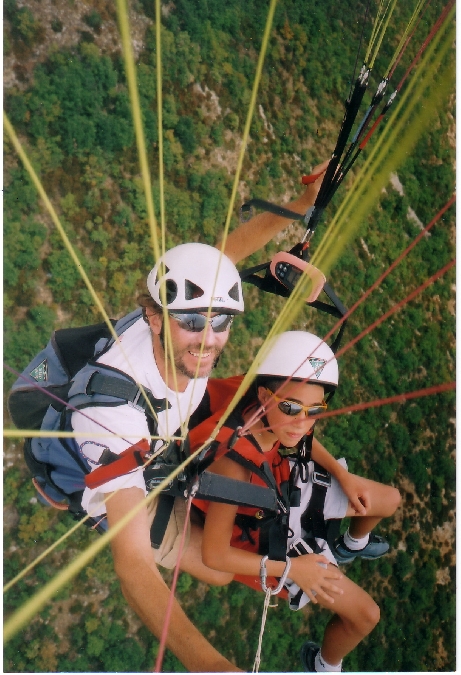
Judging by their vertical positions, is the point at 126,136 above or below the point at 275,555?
above

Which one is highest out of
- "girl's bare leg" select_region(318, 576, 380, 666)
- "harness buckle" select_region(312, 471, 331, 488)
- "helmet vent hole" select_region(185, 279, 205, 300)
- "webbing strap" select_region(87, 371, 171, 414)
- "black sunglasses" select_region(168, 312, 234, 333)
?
"helmet vent hole" select_region(185, 279, 205, 300)

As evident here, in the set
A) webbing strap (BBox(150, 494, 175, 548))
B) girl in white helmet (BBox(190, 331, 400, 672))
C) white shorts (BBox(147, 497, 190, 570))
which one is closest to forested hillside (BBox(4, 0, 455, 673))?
girl in white helmet (BBox(190, 331, 400, 672))

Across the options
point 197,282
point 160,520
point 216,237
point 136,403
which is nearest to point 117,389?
point 136,403

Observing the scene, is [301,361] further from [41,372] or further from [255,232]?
[41,372]

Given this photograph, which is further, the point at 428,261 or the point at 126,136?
the point at 428,261

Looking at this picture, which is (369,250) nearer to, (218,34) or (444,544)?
(218,34)

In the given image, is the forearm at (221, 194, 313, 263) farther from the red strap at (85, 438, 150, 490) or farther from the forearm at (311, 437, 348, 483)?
the red strap at (85, 438, 150, 490)

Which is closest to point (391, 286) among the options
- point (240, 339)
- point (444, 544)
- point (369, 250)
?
point (369, 250)
